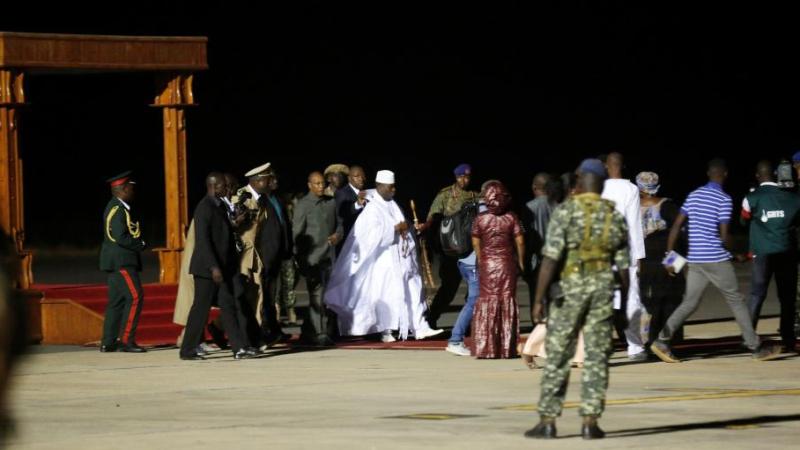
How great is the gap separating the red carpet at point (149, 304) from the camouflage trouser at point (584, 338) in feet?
25.9

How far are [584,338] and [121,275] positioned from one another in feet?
23.4

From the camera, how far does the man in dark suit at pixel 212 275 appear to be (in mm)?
13961

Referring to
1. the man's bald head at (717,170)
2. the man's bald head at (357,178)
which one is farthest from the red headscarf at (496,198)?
the man's bald head at (357,178)

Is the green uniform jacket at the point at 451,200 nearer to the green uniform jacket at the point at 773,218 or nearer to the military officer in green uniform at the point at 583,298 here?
the green uniform jacket at the point at 773,218

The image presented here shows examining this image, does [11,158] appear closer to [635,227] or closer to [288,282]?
[288,282]

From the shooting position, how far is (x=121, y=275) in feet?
49.1

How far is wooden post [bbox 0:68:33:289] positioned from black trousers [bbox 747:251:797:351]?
22.0 ft

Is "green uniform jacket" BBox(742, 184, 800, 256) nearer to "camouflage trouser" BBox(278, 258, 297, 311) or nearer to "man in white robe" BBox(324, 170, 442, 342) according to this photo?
"man in white robe" BBox(324, 170, 442, 342)

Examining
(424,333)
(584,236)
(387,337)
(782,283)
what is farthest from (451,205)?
(584,236)

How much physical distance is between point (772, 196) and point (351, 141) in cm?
2836

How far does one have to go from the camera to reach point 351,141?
4200 cm

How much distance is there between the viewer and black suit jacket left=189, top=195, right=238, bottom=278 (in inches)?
549


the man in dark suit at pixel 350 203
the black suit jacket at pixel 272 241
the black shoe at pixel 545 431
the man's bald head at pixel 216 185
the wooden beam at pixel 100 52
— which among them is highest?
the wooden beam at pixel 100 52

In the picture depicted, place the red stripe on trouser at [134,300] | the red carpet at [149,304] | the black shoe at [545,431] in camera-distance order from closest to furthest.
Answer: the black shoe at [545,431] < the red stripe on trouser at [134,300] < the red carpet at [149,304]
